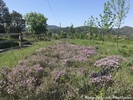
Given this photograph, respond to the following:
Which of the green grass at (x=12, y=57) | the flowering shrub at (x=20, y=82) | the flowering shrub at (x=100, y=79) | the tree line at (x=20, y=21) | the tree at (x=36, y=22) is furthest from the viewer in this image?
the tree at (x=36, y=22)

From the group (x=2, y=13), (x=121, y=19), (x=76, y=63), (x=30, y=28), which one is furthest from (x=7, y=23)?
(x=76, y=63)

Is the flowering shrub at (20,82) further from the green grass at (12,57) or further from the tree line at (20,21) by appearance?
the tree line at (20,21)

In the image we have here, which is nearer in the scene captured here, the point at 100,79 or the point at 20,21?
the point at 100,79

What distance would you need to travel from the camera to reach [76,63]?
30.1 feet

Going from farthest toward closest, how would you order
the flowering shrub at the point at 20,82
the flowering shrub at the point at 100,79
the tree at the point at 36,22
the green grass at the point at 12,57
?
the tree at the point at 36,22
the green grass at the point at 12,57
the flowering shrub at the point at 100,79
the flowering shrub at the point at 20,82

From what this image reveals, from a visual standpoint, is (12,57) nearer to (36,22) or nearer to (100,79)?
(100,79)

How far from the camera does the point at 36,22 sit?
281 ft

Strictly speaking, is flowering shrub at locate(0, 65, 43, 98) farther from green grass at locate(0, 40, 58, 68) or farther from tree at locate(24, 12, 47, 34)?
tree at locate(24, 12, 47, 34)

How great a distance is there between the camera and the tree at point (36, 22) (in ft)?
276

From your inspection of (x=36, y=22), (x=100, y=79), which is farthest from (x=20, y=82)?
(x=36, y=22)

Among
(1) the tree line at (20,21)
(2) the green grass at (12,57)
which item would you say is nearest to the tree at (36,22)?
(1) the tree line at (20,21)

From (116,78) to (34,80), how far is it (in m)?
2.35

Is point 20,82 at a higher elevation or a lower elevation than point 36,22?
lower

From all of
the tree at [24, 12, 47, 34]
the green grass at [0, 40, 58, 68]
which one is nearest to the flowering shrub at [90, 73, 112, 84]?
the green grass at [0, 40, 58, 68]
